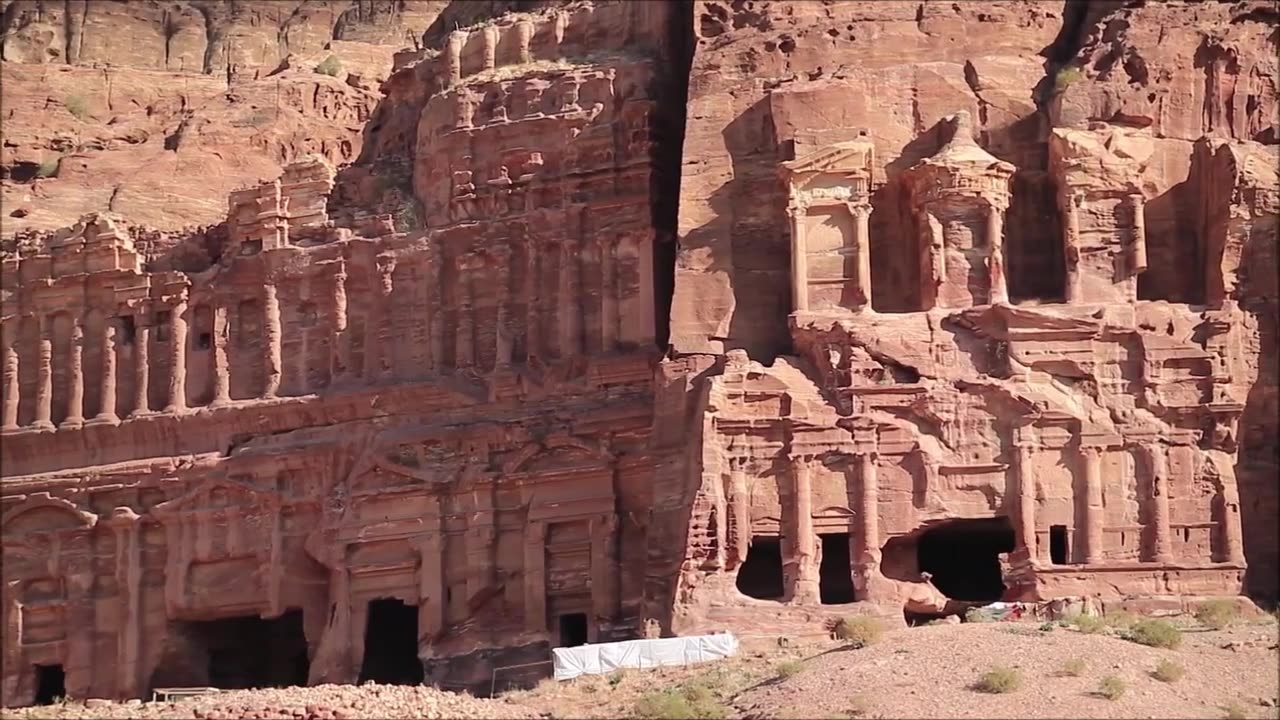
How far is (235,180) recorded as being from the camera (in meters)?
72.1

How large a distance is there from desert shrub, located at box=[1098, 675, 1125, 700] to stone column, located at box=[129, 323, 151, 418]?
97.3 feet

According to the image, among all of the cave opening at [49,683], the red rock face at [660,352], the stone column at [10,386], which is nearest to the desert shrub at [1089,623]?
the red rock face at [660,352]

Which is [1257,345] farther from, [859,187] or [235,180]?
[235,180]

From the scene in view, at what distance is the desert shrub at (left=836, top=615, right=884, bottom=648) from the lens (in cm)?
4566

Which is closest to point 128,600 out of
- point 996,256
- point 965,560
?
point 965,560

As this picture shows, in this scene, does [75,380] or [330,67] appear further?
[330,67]

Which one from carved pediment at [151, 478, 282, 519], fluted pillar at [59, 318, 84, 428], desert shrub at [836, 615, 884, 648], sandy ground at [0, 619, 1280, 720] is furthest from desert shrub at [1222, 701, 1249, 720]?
fluted pillar at [59, 318, 84, 428]

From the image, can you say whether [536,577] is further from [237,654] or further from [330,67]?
[330,67]

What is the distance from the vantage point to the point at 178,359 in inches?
2493

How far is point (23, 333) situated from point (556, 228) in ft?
47.2

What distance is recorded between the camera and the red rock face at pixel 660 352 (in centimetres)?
5044

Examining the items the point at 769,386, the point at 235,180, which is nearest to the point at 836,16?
the point at 769,386

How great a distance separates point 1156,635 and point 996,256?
10710mm

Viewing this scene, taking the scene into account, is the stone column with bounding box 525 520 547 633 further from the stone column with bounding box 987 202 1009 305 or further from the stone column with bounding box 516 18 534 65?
the stone column with bounding box 516 18 534 65
